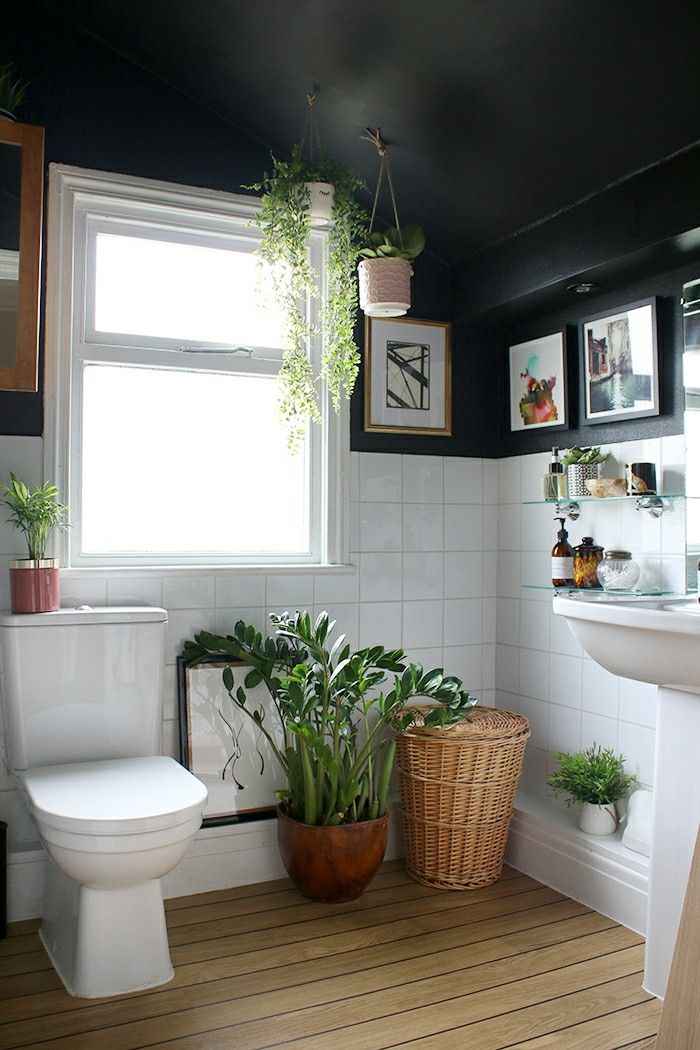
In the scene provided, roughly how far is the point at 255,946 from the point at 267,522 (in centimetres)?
135

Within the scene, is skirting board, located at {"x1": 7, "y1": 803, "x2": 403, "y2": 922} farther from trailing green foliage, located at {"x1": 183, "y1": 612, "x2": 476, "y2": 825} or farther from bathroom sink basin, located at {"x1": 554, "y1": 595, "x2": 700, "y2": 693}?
bathroom sink basin, located at {"x1": 554, "y1": 595, "x2": 700, "y2": 693}

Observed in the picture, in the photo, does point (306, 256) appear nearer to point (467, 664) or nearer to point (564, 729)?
point (467, 664)

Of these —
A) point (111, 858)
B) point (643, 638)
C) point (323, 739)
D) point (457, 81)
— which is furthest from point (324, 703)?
point (457, 81)

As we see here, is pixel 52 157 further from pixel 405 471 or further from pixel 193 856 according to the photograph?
pixel 193 856

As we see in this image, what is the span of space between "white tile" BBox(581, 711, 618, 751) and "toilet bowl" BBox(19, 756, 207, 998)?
137 cm

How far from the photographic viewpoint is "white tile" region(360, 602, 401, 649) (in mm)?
3180

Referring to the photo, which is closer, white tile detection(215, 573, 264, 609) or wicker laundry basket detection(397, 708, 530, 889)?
wicker laundry basket detection(397, 708, 530, 889)

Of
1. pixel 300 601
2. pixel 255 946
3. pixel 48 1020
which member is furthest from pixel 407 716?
pixel 48 1020

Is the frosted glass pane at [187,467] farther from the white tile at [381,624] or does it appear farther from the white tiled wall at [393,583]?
the white tile at [381,624]

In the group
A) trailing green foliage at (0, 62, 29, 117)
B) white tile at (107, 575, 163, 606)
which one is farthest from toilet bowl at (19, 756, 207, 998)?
trailing green foliage at (0, 62, 29, 117)

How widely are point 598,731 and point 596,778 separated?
206 mm

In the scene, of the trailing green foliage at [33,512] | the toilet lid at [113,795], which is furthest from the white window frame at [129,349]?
the toilet lid at [113,795]

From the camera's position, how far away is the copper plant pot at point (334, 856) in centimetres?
263

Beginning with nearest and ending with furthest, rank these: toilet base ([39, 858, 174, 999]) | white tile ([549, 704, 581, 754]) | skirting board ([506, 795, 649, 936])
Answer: toilet base ([39, 858, 174, 999]) → skirting board ([506, 795, 649, 936]) → white tile ([549, 704, 581, 754])
